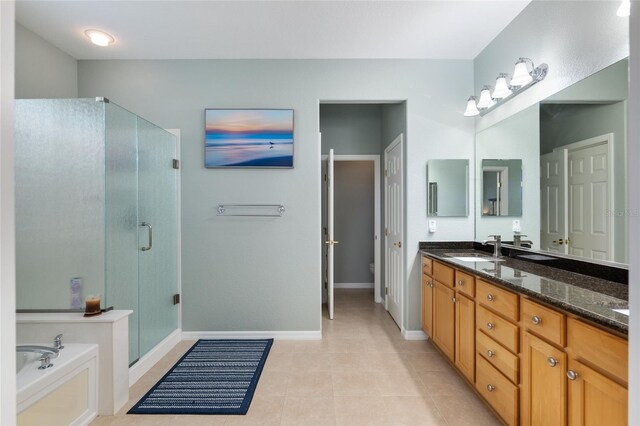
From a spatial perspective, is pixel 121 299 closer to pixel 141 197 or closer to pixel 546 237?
pixel 141 197

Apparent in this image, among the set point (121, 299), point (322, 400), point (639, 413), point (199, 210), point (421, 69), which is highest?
point (421, 69)

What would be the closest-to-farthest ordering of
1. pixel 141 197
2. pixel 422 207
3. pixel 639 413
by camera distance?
pixel 639 413 < pixel 141 197 < pixel 422 207

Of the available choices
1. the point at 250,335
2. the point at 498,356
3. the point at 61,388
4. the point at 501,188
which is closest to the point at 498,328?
the point at 498,356

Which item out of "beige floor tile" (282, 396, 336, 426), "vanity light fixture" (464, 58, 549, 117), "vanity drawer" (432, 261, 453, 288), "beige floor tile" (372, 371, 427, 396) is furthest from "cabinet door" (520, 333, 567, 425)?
"vanity light fixture" (464, 58, 549, 117)

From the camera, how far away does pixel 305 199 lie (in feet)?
10.4

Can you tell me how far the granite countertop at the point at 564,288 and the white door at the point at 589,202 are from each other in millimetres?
170

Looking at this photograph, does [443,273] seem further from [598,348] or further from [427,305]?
[598,348]

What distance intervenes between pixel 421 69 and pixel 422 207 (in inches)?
52.4

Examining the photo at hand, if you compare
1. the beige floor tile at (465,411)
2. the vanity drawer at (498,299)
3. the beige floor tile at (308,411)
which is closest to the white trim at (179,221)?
the beige floor tile at (308,411)

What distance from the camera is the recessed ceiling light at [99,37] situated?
2.68 metres

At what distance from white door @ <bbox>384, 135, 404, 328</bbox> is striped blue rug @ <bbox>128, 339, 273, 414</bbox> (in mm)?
1446

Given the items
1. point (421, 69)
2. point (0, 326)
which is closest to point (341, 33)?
point (421, 69)

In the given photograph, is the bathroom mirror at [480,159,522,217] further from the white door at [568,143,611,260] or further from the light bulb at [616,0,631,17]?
the light bulb at [616,0,631,17]

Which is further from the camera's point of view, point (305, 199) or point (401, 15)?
point (305, 199)
